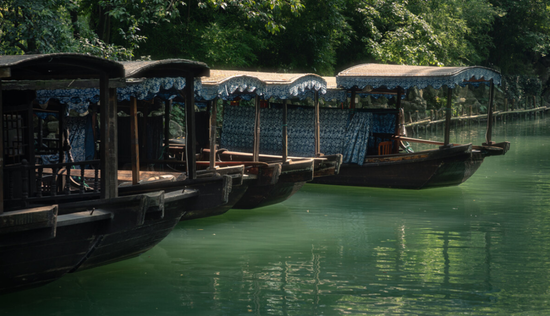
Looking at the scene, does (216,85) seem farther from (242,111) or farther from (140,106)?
(242,111)

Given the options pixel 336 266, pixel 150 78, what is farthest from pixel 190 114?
pixel 336 266

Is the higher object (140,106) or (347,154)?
(140,106)

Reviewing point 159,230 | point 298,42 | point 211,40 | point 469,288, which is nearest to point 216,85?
point 159,230

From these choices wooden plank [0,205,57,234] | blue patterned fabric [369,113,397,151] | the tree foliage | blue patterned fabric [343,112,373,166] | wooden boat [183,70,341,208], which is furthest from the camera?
blue patterned fabric [369,113,397,151]

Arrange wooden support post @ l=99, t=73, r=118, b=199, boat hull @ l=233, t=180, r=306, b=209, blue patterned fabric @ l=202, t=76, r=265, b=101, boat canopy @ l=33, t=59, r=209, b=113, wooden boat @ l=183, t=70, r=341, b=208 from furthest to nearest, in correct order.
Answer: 1. boat hull @ l=233, t=180, r=306, b=209
2. wooden boat @ l=183, t=70, r=341, b=208
3. blue patterned fabric @ l=202, t=76, r=265, b=101
4. boat canopy @ l=33, t=59, r=209, b=113
5. wooden support post @ l=99, t=73, r=118, b=199

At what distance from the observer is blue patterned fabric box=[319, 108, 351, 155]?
47.8 feet

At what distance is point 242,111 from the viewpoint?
46.9 feet

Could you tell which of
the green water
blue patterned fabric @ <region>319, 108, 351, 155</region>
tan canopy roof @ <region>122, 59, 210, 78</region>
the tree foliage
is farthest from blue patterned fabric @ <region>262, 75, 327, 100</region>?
the tree foliage


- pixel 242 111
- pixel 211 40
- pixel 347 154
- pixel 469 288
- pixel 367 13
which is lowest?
pixel 469 288

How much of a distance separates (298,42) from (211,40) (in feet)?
16.7

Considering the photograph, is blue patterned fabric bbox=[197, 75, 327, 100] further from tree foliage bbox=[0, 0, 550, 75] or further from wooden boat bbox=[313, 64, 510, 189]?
tree foliage bbox=[0, 0, 550, 75]

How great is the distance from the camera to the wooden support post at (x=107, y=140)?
7223 mm

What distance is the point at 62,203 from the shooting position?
7.35m

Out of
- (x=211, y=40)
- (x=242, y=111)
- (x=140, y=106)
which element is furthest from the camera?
(x=211, y=40)
